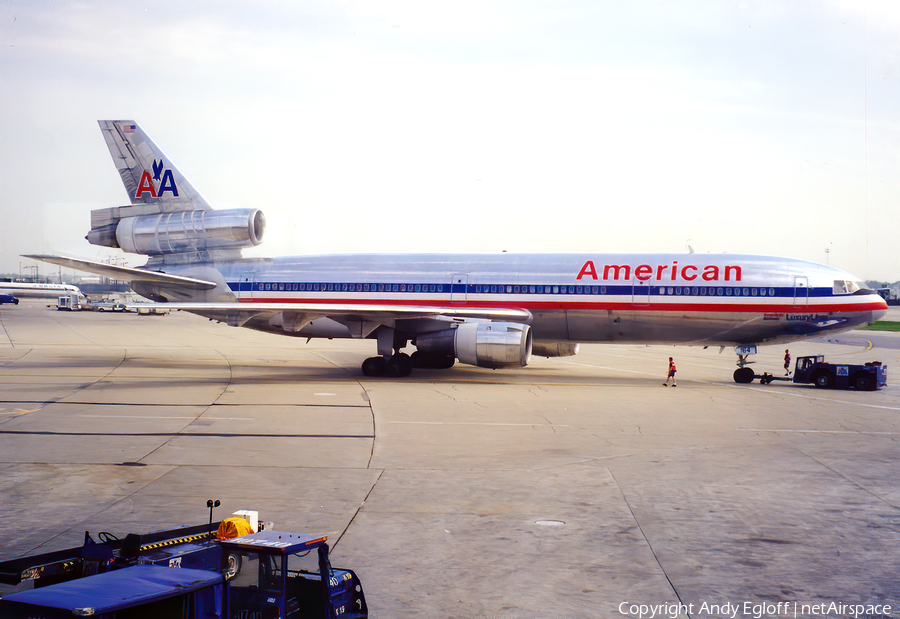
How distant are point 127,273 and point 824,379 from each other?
81.6 feet

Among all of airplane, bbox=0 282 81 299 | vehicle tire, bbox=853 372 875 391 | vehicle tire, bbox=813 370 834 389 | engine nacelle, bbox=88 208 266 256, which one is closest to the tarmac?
vehicle tire, bbox=853 372 875 391

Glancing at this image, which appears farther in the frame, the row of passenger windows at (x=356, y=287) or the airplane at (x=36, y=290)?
the airplane at (x=36, y=290)

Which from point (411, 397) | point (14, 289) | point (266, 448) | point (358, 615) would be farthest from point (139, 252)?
point (14, 289)

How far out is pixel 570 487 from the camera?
11.2 m

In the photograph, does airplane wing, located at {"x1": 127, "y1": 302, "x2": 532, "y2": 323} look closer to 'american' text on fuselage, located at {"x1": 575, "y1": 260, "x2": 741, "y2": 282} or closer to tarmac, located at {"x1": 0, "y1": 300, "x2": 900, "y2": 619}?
tarmac, located at {"x1": 0, "y1": 300, "x2": 900, "y2": 619}

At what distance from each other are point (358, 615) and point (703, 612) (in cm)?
321

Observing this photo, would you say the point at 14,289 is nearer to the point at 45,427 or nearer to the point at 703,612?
the point at 45,427

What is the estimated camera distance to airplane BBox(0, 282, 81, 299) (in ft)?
416

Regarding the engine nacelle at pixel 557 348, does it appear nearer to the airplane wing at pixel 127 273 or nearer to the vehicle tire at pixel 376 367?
the vehicle tire at pixel 376 367

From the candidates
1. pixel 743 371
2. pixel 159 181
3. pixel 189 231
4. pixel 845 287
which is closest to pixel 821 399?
pixel 743 371

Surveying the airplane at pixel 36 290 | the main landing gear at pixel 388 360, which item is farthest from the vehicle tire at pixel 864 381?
the airplane at pixel 36 290

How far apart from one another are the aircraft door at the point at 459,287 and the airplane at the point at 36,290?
116 metres

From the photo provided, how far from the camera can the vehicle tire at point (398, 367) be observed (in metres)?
25.6

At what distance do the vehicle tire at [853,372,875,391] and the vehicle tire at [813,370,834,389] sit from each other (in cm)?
72
